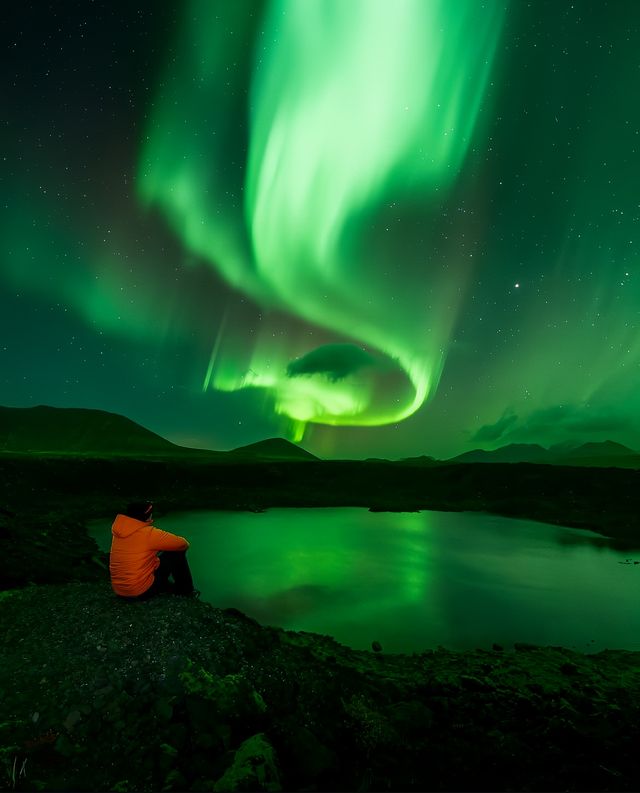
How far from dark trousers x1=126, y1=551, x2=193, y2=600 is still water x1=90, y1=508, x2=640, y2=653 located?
21.4ft

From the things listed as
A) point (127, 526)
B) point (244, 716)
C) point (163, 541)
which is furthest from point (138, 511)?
point (244, 716)

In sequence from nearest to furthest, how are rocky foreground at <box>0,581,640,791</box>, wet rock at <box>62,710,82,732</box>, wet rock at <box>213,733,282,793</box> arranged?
wet rock at <box>213,733,282,793</box> → rocky foreground at <box>0,581,640,791</box> → wet rock at <box>62,710,82,732</box>

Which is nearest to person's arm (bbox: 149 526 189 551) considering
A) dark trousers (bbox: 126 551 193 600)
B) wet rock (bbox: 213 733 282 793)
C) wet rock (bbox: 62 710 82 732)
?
dark trousers (bbox: 126 551 193 600)

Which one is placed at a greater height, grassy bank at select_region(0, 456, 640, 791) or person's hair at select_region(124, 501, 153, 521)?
person's hair at select_region(124, 501, 153, 521)

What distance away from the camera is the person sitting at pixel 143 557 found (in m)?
8.35

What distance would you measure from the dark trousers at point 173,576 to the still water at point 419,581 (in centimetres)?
651

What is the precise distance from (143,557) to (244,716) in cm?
338

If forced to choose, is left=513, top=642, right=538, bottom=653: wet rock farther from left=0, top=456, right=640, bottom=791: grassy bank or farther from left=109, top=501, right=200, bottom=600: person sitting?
left=109, top=501, right=200, bottom=600: person sitting

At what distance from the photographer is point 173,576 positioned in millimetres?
9336

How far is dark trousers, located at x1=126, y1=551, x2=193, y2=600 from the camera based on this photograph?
913cm

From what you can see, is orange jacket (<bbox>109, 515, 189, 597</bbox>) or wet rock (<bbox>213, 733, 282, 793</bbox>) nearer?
wet rock (<bbox>213, 733, 282, 793</bbox>)

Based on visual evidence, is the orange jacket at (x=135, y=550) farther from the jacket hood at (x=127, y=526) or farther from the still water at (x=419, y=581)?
the still water at (x=419, y=581)

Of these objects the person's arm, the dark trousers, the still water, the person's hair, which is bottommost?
the still water

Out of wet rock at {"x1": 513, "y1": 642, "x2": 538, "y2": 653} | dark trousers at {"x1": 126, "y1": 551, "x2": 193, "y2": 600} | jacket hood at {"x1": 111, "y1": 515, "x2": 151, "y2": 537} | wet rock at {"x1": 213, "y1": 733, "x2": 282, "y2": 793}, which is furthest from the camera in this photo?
wet rock at {"x1": 513, "y1": 642, "x2": 538, "y2": 653}
